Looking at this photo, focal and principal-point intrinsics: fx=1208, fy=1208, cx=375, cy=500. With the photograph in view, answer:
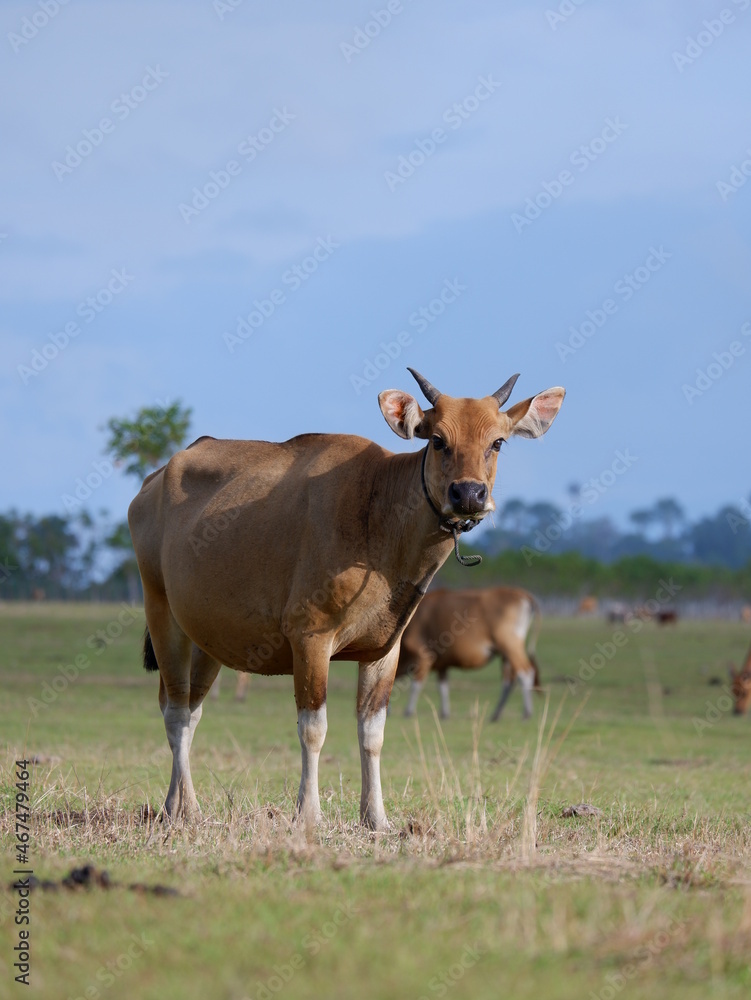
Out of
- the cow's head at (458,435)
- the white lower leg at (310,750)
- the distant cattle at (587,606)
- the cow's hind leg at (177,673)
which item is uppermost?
the distant cattle at (587,606)

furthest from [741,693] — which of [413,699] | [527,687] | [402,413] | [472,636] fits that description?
[402,413]

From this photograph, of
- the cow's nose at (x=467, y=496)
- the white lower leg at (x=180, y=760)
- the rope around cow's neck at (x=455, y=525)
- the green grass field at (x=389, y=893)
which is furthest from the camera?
the white lower leg at (x=180, y=760)

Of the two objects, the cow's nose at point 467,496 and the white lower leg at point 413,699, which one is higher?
the cow's nose at point 467,496

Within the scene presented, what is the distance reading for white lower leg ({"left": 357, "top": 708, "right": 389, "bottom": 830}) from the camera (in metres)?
7.27

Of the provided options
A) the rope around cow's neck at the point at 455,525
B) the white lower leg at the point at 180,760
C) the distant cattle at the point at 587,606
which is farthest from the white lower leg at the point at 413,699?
the distant cattle at the point at 587,606

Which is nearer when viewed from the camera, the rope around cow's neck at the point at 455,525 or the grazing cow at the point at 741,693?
the rope around cow's neck at the point at 455,525

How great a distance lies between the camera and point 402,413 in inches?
292

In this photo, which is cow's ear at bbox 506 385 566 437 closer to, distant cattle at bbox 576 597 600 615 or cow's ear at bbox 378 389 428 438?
cow's ear at bbox 378 389 428 438

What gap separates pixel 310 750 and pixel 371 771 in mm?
540

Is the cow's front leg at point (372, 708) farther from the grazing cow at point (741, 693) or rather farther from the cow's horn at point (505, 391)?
the grazing cow at point (741, 693)

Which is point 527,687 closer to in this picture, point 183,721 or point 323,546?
point 183,721

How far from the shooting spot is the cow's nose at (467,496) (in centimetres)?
668

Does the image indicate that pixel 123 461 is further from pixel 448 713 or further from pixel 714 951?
pixel 714 951

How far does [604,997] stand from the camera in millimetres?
3744
